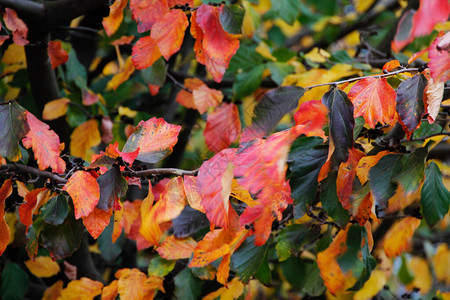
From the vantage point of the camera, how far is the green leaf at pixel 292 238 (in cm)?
92

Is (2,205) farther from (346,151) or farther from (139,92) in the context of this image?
(139,92)

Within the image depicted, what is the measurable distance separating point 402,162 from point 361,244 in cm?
19

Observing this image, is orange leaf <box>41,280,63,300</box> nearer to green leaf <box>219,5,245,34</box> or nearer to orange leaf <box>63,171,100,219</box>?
orange leaf <box>63,171,100,219</box>

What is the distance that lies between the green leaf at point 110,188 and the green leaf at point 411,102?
422 millimetres

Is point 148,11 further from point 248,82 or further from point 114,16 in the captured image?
point 248,82

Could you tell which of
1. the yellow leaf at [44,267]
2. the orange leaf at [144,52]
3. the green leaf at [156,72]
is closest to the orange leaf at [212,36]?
the orange leaf at [144,52]

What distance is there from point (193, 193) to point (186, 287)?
43cm

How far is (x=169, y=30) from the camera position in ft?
2.91

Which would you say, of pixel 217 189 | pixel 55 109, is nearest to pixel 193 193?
pixel 217 189

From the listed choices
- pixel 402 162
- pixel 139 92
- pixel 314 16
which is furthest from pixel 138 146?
pixel 314 16

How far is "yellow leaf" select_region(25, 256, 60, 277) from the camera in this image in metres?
1.17

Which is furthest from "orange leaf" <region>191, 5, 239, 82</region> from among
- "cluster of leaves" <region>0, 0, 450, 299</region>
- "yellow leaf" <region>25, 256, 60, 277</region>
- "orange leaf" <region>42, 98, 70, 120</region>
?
"yellow leaf" <region>25, 256, 60, 277</region>

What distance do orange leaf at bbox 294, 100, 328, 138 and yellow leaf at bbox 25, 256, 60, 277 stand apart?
857mm

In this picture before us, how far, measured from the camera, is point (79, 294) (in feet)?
3.31
